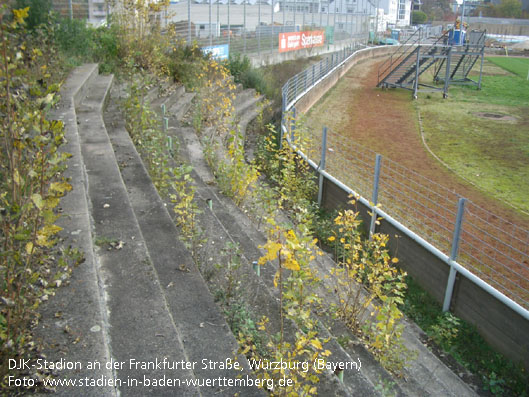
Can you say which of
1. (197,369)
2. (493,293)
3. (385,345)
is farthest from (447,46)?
(197,369)

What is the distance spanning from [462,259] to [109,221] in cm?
483

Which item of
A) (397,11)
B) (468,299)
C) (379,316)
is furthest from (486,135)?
(397,11)

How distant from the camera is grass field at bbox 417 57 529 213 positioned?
36.9ft

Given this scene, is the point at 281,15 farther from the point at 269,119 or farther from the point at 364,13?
the point at 364,13

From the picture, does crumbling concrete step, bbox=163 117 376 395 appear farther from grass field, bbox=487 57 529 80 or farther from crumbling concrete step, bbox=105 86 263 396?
grass field, bbox=487 57 529 80

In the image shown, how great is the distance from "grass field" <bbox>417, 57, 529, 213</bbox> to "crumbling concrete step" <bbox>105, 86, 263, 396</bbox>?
273 inches

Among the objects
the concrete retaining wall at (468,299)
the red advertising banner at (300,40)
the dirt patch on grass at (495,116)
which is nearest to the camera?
the concrete retaining wall at (468,299)

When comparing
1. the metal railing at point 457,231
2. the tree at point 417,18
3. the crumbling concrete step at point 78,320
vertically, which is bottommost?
the metal railing at point 457,231

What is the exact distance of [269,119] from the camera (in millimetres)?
15445

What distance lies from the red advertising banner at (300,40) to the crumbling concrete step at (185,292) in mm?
22202

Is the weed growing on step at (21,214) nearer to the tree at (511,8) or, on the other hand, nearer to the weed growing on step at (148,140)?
the weed growing on step at (148,140)

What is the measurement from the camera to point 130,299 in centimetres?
376

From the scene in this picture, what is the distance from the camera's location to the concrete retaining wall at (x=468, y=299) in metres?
5.85

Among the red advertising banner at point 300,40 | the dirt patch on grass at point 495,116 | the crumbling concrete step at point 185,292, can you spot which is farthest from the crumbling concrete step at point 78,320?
the red advertising banner at point 300,40
